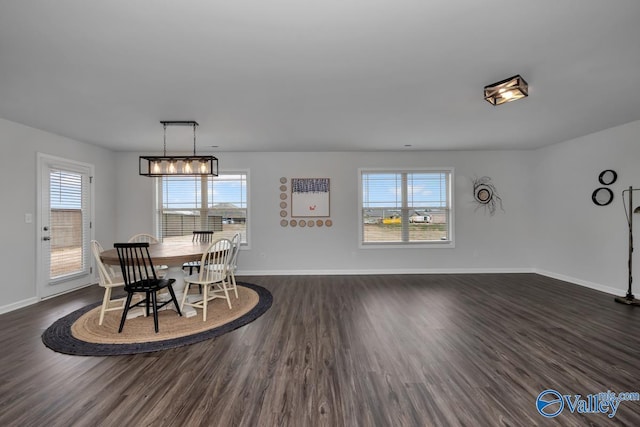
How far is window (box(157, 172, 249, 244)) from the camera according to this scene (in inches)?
215

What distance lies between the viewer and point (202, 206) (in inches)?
216

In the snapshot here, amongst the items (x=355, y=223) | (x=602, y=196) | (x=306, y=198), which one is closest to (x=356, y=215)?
(x=355, y=223)

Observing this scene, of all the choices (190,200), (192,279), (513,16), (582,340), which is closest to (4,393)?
(192,279)

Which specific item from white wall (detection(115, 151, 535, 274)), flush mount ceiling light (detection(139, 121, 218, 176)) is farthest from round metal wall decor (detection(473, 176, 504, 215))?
flush mount ceiling light (detection(139, 121, 218, 176))

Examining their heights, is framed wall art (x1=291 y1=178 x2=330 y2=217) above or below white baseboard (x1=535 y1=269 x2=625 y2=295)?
above

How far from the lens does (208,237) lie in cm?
477

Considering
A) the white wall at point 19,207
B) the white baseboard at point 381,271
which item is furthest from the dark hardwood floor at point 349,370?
the white baseboard at point 381,271

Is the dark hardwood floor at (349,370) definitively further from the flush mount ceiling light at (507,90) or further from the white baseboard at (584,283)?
the flush mount ceiling light at (507,90)

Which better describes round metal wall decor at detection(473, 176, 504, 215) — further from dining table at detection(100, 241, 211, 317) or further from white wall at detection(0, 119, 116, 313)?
white wall at detection(0, 119, 116, 313)

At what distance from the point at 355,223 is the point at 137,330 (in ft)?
13.0

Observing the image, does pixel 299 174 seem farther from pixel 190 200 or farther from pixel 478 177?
pixel 478 177

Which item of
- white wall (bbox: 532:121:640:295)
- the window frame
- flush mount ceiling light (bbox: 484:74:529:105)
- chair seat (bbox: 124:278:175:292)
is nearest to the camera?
flush mount ceiling light (bbox: 484:74:529:105)

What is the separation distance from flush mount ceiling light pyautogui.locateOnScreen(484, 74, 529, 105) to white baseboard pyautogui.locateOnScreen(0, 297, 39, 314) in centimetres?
632

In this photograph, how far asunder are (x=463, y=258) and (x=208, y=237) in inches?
200
